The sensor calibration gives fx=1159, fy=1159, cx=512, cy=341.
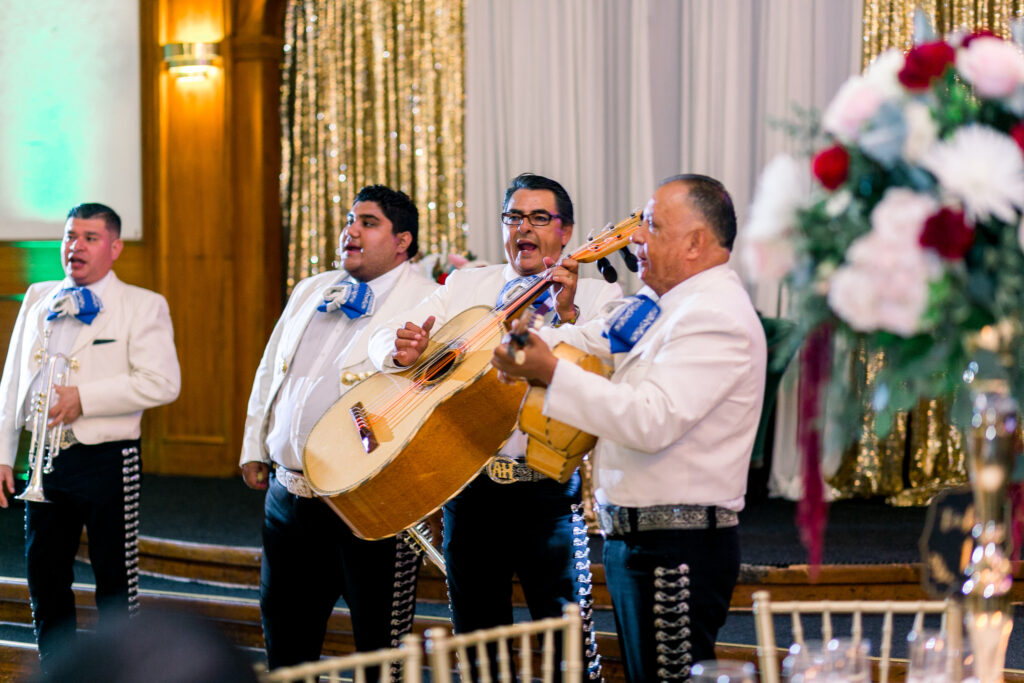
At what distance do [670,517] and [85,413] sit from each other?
217cm

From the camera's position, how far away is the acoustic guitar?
288 centimetres

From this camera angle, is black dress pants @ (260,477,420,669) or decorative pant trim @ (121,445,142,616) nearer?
black dress pants @ (260,477,420,669)

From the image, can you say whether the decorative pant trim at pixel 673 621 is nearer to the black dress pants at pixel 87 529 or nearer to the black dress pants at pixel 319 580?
the black dress pants at pixel 319 580

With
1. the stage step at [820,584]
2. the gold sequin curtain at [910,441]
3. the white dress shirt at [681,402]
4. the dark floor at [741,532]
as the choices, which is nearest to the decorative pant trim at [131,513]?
the dark floor at [741,532]

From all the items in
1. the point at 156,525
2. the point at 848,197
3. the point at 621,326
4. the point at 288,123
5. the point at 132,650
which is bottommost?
the point at 156,525

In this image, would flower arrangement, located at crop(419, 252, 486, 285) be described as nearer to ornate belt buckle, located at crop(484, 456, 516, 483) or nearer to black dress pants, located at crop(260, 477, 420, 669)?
black dress pants, located at crop(260, 477, 420, 669)

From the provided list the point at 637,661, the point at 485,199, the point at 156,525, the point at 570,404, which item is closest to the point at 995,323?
the point at 570,404

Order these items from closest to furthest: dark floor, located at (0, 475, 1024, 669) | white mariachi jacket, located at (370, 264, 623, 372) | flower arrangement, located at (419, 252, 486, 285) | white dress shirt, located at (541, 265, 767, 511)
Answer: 1. white dress shirt, located at (541, 265, 767, 511)
2. white mariachi jacket, located at (370, 264, 623, 372)
3. dark floor, located at (0, 475, 1024, 669)
4. flower arrangement, located at (419, 252, 486, 285)

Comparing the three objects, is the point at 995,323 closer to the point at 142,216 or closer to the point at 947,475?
the point at 947,475

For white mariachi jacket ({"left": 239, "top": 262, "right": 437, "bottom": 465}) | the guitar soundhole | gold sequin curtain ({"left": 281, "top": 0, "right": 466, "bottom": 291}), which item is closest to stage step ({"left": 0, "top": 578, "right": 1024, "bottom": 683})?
white mariachi jacket ({"left": 239, "top": 262, "right": 437, "bottom": 465})

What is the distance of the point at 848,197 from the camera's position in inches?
65.9

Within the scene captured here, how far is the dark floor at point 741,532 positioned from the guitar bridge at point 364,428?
1821 mm

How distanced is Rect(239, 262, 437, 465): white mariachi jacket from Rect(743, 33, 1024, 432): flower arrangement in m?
1.83

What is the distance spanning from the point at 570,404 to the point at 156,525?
13.3ft
